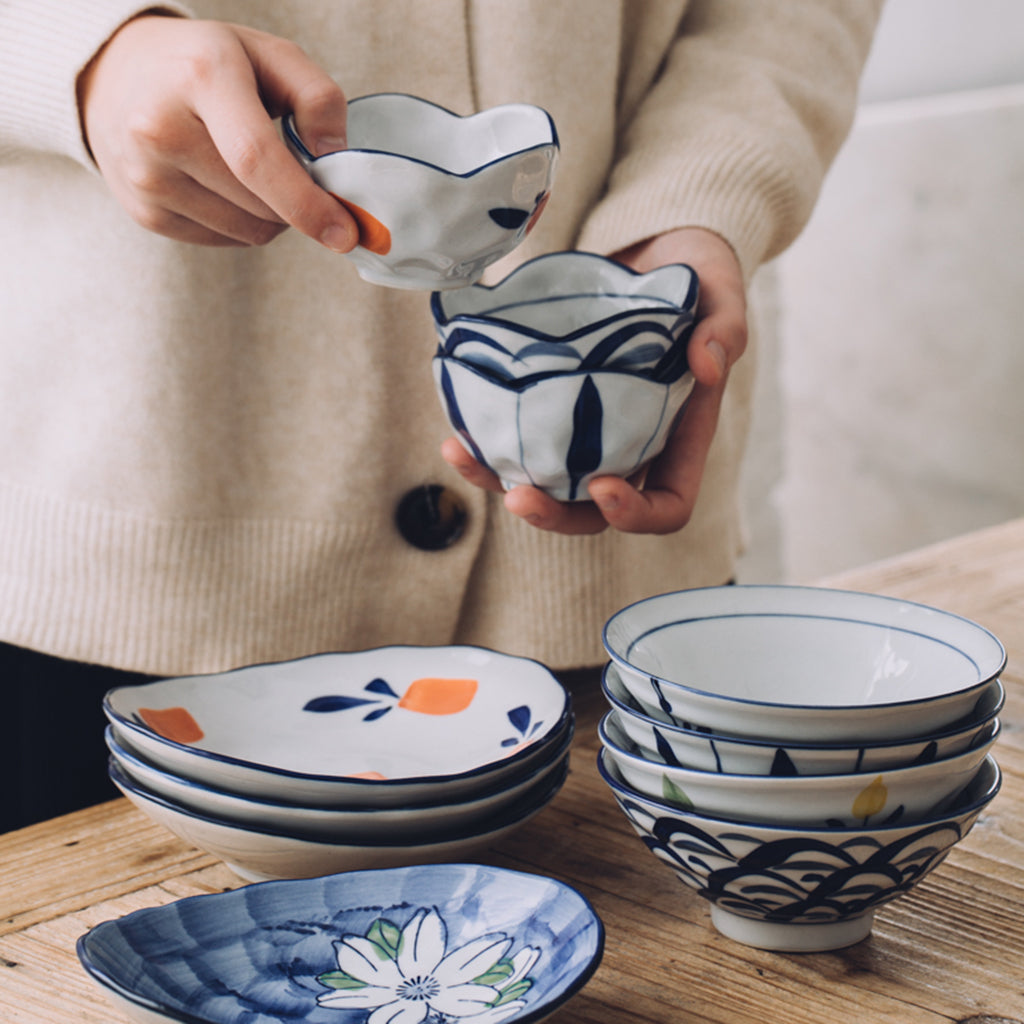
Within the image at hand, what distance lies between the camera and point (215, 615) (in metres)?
0.80

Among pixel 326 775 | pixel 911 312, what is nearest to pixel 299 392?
pixel 326 775

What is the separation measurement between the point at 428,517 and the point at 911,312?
176 cm

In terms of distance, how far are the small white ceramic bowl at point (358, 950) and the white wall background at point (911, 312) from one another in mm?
1994

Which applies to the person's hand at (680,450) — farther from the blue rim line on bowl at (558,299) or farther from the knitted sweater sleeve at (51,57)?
the knitted sweater sleeve at (51,57)

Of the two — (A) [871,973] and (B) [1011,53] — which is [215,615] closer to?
(A) [871,973]

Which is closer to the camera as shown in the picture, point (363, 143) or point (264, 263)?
point (363, 143)

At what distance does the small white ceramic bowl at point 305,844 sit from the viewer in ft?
1.55

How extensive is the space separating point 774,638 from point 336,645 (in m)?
0.38

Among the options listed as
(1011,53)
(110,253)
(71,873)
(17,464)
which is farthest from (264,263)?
(1011,53)

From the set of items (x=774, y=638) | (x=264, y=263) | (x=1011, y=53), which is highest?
(x=1011, y=53)

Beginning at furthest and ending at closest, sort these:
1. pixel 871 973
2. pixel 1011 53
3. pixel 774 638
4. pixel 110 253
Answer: pixel 1011 53, pixel 110 253, pixel 774 638, pixel 871 973

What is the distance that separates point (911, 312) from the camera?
2260mm

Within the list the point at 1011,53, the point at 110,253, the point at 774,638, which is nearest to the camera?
the point at 774,638

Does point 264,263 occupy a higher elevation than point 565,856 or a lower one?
higher
